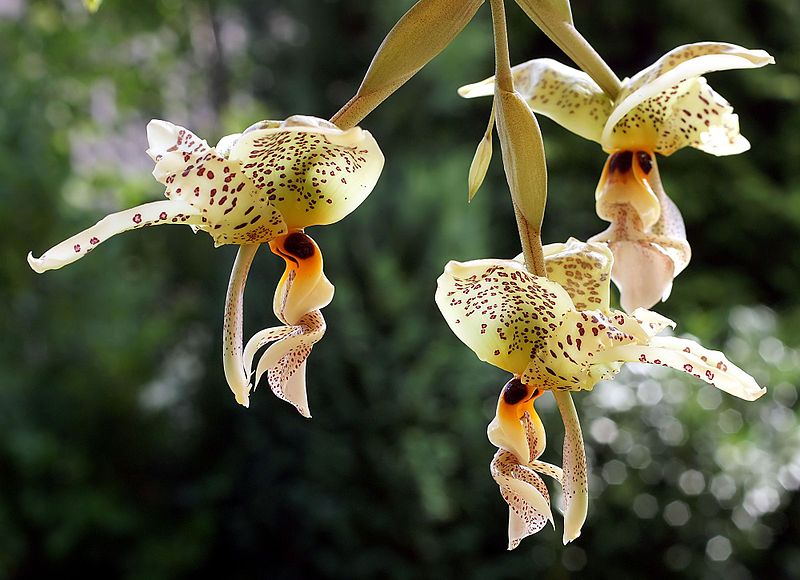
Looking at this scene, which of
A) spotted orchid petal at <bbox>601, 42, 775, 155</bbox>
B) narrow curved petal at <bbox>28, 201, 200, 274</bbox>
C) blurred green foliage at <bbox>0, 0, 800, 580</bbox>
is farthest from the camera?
blurred green foliage at <bbox>0, 0, 800, 580</bbox>

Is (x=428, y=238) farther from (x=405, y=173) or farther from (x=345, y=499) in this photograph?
(x=345, y=499)

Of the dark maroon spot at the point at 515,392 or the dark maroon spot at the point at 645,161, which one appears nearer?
the dark maroon spot at the point at 515,392

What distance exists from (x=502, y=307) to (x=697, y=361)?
2.7 inches

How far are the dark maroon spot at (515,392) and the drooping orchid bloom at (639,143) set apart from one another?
0.10 metres

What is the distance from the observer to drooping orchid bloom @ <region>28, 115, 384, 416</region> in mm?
301

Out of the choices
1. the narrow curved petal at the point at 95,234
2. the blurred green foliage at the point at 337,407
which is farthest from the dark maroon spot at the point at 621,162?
the blurred green foliage at the point at 337,407

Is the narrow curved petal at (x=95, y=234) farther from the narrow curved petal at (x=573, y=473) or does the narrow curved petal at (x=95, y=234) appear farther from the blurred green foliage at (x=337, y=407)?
the blurred green foliage at (x=337, y=407)

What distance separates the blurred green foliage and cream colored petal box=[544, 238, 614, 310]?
144 cm

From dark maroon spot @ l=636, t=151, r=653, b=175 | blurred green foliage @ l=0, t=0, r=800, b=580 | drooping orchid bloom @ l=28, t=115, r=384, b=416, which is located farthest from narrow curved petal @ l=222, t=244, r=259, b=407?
blurred green foliage @ l=0, t=0, r=800, b=580

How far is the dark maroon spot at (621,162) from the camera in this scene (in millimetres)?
468

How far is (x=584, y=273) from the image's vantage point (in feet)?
1.25

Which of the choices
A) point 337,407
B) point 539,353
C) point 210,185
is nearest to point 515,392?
point 539,353

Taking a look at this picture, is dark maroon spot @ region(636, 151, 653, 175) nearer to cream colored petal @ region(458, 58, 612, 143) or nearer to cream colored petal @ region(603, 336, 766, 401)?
cream colored petal @ region(458, 58, 612, 143)

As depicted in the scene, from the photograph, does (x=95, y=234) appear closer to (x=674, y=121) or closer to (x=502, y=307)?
(x=502, y=307)
